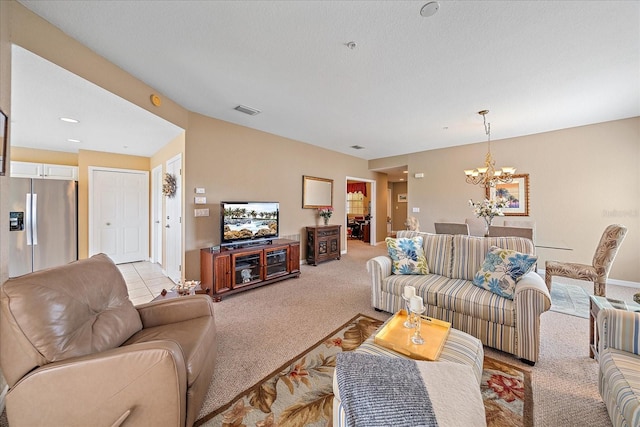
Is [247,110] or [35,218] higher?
[247,110]

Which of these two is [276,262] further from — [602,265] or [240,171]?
[602,265]

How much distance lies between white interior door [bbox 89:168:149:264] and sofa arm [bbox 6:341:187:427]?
16.5ft

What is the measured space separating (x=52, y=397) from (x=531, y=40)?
3843 millimetres

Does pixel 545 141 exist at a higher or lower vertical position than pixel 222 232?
higher

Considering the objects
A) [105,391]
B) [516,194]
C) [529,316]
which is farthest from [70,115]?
[516,194]

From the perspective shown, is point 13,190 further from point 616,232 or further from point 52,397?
point 616,232

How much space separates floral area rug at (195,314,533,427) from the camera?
1.40 m

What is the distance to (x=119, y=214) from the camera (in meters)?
5.11

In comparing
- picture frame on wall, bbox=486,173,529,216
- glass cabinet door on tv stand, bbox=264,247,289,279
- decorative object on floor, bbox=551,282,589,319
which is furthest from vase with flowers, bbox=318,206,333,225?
decorative object on floor, bbox=551,282,589,319

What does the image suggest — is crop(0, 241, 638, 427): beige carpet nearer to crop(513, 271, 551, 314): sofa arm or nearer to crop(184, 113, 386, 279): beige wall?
crop(513, 271, 551, 314): sofa arm

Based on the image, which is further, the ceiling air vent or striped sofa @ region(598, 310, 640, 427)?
the ceiling air vent

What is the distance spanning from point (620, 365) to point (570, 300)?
2626mm

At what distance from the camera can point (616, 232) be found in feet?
8.79

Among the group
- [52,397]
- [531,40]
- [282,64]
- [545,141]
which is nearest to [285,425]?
[52,397]
